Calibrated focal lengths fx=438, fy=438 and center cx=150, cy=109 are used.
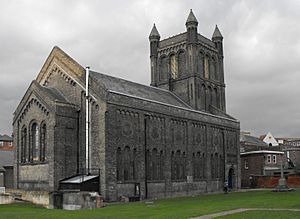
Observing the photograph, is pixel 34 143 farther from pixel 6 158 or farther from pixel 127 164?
pixel 6 158

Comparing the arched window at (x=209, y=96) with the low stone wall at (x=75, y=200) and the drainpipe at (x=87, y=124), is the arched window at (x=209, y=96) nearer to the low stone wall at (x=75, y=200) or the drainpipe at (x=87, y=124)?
the drainpipe at (x=87, y=124)

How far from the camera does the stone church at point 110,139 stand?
140 feet

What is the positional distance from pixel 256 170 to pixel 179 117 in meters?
26.2

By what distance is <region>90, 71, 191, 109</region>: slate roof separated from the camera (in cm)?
4816

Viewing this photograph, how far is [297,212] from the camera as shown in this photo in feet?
81.9

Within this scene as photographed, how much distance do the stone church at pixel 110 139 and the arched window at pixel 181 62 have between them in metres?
4.86

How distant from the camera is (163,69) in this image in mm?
67000

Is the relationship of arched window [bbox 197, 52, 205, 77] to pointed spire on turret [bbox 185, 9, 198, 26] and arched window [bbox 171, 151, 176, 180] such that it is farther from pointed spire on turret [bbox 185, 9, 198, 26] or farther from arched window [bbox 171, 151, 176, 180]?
arched window [bbox 171, 151, 176, 180]

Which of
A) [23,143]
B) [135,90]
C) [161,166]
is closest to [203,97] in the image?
[135,90]

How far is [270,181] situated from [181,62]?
22427 mm

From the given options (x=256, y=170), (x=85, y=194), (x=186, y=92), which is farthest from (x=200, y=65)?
(x=85, y=194)

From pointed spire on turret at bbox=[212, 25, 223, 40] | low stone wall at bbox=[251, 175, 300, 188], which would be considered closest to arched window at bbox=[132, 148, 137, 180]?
low stone wall at bbox=[251, 175, 300, 188]

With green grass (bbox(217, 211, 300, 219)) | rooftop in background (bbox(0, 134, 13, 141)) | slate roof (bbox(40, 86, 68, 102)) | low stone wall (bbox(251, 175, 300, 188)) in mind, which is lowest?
low stone wall (bbox(251, 175, 300, 188))

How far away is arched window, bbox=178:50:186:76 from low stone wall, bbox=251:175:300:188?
2063 centimetres
